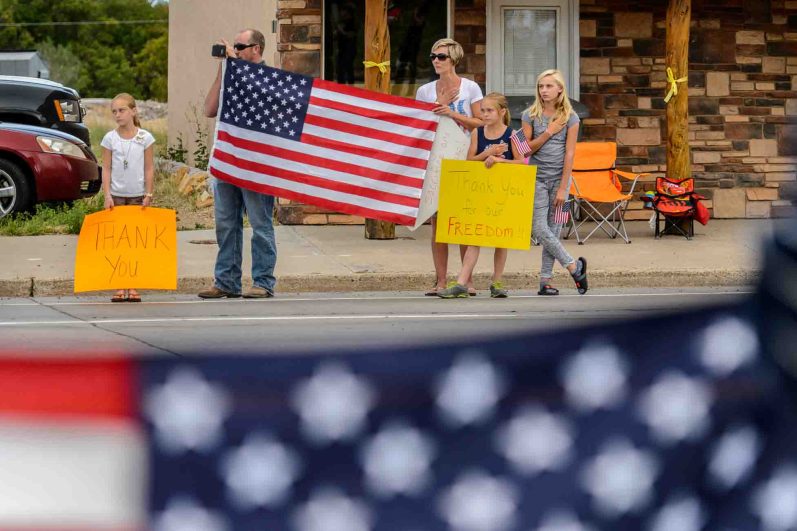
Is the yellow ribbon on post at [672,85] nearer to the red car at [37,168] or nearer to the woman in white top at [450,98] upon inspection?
the woman in white top at [450,98]

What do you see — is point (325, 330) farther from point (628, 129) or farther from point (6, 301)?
point (628, 129)

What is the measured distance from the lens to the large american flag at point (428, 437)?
150 centimetres

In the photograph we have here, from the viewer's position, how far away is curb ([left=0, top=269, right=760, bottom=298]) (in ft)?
34.2

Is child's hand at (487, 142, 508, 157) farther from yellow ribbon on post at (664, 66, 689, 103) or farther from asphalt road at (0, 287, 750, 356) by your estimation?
yellow ribbon on post at (664, 66, 689, 103)

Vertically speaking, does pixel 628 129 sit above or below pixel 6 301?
above

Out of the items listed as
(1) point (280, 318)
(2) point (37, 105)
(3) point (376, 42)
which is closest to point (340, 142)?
(1) point (280, 318)

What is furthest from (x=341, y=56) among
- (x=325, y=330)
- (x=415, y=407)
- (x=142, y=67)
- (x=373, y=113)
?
(x=142, y=67)

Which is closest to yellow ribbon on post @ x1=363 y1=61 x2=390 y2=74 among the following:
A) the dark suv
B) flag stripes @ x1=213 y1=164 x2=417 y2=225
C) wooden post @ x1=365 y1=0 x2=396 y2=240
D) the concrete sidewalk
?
wooden post @ x1=365 y1=0 x2=396 y2=240

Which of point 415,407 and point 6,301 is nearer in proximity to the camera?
point 415,407

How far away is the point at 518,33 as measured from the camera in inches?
617

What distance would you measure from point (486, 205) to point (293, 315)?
181 cm

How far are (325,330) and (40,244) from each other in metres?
5.35

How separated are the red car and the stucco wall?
5319 millimetres

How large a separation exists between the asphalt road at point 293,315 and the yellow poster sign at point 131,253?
17cm
